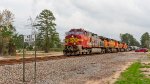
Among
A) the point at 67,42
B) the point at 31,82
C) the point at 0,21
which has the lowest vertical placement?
the point at 31,82

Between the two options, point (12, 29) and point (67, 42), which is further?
point (12, 29)

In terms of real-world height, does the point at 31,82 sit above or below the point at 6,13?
below

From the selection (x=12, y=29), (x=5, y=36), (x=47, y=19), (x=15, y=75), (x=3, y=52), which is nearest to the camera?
(x=15, y=75)

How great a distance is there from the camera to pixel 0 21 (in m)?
70.6

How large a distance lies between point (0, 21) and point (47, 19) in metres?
36.4

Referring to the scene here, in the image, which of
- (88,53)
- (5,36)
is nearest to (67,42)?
(88,53)

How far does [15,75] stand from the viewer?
71.2 ft

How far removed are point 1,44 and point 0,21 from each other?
722cm

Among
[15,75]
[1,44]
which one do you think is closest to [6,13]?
[1,44]

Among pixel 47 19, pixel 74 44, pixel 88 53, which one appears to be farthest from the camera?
pixel 47 19

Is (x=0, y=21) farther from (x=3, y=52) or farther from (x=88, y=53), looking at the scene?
(x=88, y=53)

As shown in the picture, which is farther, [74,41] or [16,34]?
[16,34]

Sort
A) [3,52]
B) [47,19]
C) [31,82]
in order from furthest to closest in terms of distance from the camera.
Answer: [47,19] → [3,52] → [31,82]

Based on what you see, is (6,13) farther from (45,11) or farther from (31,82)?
(31,82)
